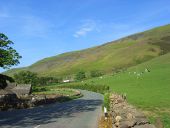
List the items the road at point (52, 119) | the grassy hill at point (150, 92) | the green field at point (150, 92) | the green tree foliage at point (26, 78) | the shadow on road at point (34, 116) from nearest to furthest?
the road at point (52, 119), the grassy hill at point (150, 92), the green field at point (150, 92), the shadow on road at point (34, 116), the green tree foliage at point (26, 78)

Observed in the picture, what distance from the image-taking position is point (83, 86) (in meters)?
124

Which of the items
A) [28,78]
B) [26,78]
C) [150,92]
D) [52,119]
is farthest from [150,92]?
[26,78]

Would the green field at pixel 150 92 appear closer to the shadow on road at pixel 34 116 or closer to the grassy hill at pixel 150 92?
the grassy hill at pixel 150 92

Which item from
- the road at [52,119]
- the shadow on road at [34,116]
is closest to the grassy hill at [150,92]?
the road at [52,119]

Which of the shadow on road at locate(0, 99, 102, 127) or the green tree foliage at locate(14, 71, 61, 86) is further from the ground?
the green tree foliage at locate(14, 71, 61, 86)

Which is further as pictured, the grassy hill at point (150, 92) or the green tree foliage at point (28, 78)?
the green tree foliage at point (28, 78)

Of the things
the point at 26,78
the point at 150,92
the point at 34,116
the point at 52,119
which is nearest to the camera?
the point at 52,119

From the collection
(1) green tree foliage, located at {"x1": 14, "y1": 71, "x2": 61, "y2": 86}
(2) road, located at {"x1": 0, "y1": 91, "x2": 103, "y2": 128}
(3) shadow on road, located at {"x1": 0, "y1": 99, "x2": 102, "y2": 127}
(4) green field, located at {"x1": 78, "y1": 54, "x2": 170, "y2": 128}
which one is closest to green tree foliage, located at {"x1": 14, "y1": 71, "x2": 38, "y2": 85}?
(1) green tree foliage, located at {"x1": 14, "y1": 71, "x2": 61, "y2": 86}

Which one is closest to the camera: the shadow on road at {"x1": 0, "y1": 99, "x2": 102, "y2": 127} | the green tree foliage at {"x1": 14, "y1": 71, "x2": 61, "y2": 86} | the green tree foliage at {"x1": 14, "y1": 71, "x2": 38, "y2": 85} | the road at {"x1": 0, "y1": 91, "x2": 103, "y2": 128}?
the road at {"x1": 0, "y1": 91, "x2": 103, "y2": 128}

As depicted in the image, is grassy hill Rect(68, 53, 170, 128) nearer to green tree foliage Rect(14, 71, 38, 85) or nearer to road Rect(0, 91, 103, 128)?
road Rect(0, 91, 103, 128)

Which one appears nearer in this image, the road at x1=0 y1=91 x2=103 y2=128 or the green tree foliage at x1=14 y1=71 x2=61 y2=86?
the road at x1=0 y1=91 x2=103 y2=128

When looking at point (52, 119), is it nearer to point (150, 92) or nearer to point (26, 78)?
point (150, 92)

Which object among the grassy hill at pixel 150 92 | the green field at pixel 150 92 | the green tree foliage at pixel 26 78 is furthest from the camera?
the green tree foliage at pixel 26 78

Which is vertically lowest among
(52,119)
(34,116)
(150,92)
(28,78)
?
(52,119)
